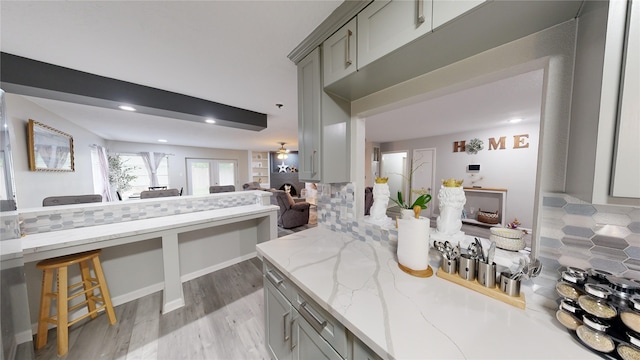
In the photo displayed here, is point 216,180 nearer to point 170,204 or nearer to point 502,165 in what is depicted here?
point 170,204

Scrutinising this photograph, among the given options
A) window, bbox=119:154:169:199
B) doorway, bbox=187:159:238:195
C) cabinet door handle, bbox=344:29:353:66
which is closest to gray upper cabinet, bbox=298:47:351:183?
cabinet door handle, bbox=344:29:353:66

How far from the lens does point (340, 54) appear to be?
1125mm

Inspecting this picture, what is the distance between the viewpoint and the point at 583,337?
1.86 ft

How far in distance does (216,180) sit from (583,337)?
27.2 ft

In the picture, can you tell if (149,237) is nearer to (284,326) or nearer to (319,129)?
(284,326)

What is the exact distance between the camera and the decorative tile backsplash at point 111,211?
1.68 m

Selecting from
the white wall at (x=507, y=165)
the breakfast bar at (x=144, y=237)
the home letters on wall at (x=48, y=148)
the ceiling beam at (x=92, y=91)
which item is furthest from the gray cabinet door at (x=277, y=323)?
the white wall at (x=507, y=165)

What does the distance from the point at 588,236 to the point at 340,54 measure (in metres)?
1.33

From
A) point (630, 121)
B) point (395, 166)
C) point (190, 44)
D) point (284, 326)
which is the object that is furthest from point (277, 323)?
point (395, 166)

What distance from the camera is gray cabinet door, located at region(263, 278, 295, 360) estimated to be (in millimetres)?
1088

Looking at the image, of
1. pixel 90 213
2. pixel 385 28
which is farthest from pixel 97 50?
pixel 385 28

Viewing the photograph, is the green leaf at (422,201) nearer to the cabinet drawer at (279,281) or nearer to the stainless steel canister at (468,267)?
the stainless steel canister at (468,267)

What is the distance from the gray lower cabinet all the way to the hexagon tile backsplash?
808 mm

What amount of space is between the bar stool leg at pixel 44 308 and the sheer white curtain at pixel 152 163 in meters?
5.60
